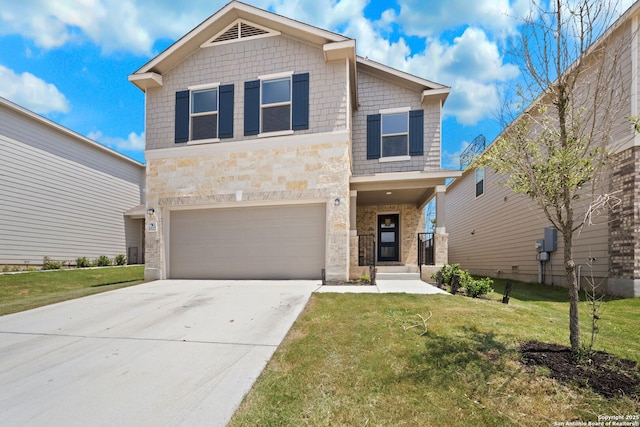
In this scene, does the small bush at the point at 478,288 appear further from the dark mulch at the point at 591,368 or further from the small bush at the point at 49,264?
the small bush at the point at 49,264

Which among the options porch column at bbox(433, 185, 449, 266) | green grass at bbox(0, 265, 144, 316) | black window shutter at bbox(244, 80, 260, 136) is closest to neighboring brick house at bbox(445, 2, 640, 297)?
porch column at bbox(433, 185, 449, 266)

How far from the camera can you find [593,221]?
28.2 feet

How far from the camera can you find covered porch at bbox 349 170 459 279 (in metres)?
9.34

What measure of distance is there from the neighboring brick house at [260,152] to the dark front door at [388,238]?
8.46 ft

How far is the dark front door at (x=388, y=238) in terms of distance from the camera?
12.1 meters

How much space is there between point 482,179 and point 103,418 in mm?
16655

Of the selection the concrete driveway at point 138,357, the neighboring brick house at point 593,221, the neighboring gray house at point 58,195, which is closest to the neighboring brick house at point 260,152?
the concrete driveway at point 138,357

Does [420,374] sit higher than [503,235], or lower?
lower

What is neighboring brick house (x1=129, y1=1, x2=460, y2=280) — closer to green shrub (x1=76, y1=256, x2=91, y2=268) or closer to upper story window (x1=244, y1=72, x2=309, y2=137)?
upper story window (x1=244, y1=72, x2=309, y2=137)

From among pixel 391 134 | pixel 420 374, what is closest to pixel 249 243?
pixel 391 134

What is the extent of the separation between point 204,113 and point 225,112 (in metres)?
0.73

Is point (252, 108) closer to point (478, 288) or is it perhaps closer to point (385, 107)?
point (385, 107)

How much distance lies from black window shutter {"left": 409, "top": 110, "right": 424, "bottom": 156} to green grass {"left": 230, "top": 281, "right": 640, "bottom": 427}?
21.0 ft

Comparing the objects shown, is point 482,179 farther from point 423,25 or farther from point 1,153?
point 1,153
